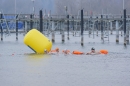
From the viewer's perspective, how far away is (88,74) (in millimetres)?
41219

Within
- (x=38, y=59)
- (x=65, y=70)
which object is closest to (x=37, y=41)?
(x=38, y=59)

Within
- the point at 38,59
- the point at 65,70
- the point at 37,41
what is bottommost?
the point at 65,70

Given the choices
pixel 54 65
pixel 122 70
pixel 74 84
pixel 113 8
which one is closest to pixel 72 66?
pixel 54 65

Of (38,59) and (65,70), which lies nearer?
(65,70)

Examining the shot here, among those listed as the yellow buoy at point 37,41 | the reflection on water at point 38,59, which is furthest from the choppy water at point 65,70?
the yellow buoy at point 37,41

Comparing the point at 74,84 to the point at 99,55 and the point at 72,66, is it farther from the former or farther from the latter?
the point at 99,55

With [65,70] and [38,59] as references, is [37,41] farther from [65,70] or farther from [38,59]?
[65,70]

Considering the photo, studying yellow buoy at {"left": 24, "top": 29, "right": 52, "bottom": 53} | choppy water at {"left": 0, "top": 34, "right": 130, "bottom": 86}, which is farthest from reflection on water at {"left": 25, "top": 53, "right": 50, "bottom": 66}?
yellow buoy at {"left": 24, "top": 29, "right": 52, "bottom": 53}

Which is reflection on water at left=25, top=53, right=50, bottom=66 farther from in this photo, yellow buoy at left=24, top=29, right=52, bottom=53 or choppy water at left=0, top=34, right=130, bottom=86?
yellow buoy at left=24, top=29, right=52, bottom=53

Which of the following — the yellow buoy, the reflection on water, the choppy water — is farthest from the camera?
the yellow buoy

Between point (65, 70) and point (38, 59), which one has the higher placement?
point (38, 59)

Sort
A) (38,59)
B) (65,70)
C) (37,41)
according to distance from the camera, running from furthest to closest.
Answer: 1. (37,41)
2. (38,59)
3. (65,70)

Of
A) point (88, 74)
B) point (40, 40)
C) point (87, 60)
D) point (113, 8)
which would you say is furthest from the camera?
point (113, 8)

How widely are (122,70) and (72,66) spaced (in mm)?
4489
